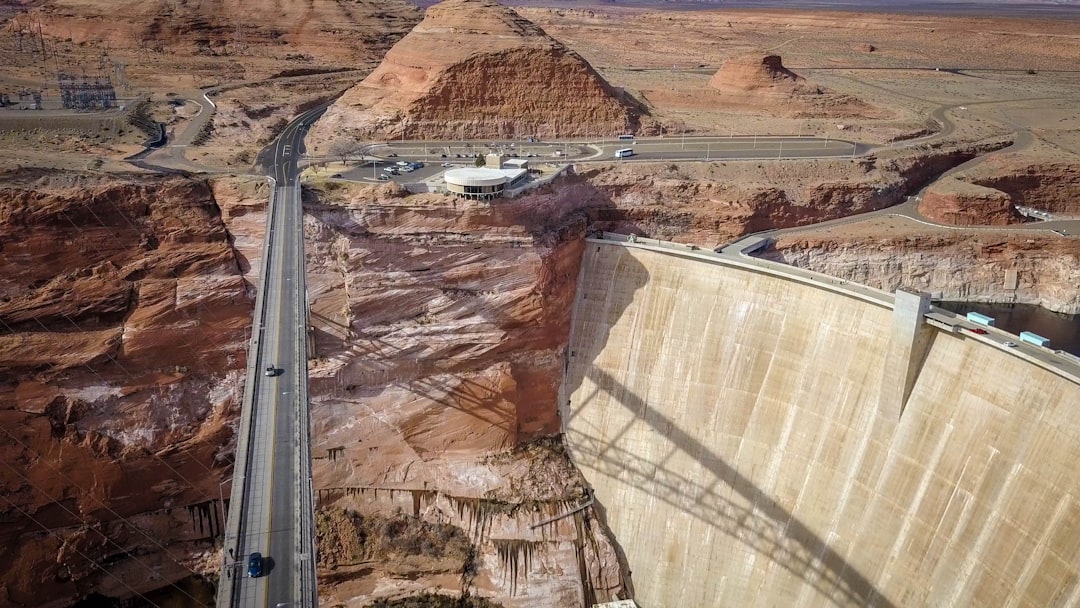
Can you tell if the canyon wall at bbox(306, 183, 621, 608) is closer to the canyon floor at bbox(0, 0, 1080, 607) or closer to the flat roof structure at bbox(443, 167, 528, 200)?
the canyon floor at bbox(0, 0, 1080, 607)

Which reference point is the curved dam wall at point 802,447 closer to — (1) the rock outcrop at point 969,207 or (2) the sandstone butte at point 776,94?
(1) the rock outcrop at point 969,207

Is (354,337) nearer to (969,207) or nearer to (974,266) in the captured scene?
(974,266)

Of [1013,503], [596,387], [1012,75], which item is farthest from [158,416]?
[1012,75]

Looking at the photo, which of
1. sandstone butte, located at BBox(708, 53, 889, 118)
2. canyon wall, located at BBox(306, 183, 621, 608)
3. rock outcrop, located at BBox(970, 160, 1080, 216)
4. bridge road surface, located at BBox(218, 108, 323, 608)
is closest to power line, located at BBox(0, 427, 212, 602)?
canyon wall, located at BBox(306, 183, 621, 608)

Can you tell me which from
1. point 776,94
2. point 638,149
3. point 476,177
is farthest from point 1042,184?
point 476,177

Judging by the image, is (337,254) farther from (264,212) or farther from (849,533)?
(849,533)

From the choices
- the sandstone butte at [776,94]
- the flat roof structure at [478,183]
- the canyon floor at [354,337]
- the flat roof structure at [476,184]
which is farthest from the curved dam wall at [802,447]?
the sandstone butte at [776,94]
